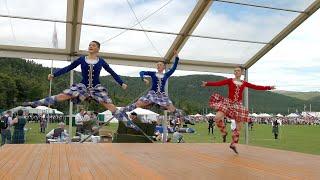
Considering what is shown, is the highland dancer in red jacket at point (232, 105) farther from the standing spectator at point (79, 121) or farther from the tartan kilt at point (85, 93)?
the standing spectator at point (79, 121)

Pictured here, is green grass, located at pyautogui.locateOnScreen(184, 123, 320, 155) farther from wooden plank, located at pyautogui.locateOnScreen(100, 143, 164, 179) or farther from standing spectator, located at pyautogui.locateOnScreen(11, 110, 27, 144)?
wooden plank, located at pyautogui.locateOnScreen(100, 143, 164, 179)

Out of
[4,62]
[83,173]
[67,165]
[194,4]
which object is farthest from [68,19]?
[4,62]

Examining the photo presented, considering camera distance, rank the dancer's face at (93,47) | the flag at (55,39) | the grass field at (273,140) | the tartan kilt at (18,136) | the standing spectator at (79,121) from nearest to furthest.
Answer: the dancer's face at (93,47)
the flag at (55,39)
the tartan kilt at (18,136)
the standing spectator at (79,121)
the grass field at (273,140)

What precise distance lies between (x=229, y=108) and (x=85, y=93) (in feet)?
9.41

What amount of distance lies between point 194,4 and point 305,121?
7283 cm

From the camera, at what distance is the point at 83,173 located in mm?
4473

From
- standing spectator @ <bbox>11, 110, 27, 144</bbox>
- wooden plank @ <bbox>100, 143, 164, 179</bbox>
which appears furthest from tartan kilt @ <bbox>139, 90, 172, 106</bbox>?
standing spectator @ <bbox>11, 110, 27, 144</bbox>

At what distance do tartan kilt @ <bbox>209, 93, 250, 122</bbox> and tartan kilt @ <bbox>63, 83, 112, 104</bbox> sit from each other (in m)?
2.14

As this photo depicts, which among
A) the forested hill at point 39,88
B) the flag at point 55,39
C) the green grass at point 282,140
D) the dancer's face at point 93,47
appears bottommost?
the green grass at point 282,140

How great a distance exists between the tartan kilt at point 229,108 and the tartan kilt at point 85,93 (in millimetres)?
2144

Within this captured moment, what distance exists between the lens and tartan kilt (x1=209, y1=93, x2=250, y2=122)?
7.79m

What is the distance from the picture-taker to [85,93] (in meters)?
7.94

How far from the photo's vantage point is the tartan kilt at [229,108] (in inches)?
307

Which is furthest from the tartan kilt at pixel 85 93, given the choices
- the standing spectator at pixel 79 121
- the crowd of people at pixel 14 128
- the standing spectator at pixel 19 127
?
the standing spectator at pixel 79 121
